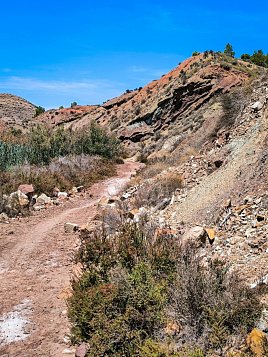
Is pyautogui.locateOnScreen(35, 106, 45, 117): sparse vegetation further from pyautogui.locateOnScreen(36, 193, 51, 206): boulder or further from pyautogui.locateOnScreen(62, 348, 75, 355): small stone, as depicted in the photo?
pyautogui.locateOnScreen(62, 348, 75, 355): small stone

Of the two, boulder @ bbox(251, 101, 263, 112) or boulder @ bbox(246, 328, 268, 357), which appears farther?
boulder @ bbox(251, 101, 263, 112)

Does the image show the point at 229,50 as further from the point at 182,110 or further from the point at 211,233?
the point at 211,233

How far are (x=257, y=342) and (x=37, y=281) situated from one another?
494 cm

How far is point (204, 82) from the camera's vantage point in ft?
94.7

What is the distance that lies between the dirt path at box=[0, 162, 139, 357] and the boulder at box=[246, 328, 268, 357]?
2.38 meters

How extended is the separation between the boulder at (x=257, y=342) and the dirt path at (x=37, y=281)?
2.38 m

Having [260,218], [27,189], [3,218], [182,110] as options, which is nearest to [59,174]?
[27,189]

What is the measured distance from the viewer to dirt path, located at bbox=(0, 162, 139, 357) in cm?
536

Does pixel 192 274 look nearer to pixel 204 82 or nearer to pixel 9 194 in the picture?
pixel 9 194

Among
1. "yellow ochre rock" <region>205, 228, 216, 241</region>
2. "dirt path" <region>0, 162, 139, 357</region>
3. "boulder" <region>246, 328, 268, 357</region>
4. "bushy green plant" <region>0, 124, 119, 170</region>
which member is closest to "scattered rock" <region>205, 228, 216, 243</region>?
"yellow ochre rock" <region>205, 228, 216, 241</region>

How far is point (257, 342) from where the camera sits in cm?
374

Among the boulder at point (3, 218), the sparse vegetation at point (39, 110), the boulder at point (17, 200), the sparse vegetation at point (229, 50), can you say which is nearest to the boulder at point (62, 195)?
the boulder at point (17, 200)

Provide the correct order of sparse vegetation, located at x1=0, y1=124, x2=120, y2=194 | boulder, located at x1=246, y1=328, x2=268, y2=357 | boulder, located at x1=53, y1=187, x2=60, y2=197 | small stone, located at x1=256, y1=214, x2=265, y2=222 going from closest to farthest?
boulder, located at x1=246, y1=328, x2=268, y2=357 → small stone, located at x1=256, y1=214, x2=265, y2=222 → boulder, located at x1=53, y1=187, x2=60, y2=197 → sparse vegetation, located at x1=0, y1=124, x2=120, y2=194

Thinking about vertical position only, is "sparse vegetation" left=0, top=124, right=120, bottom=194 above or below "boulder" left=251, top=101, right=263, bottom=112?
below
